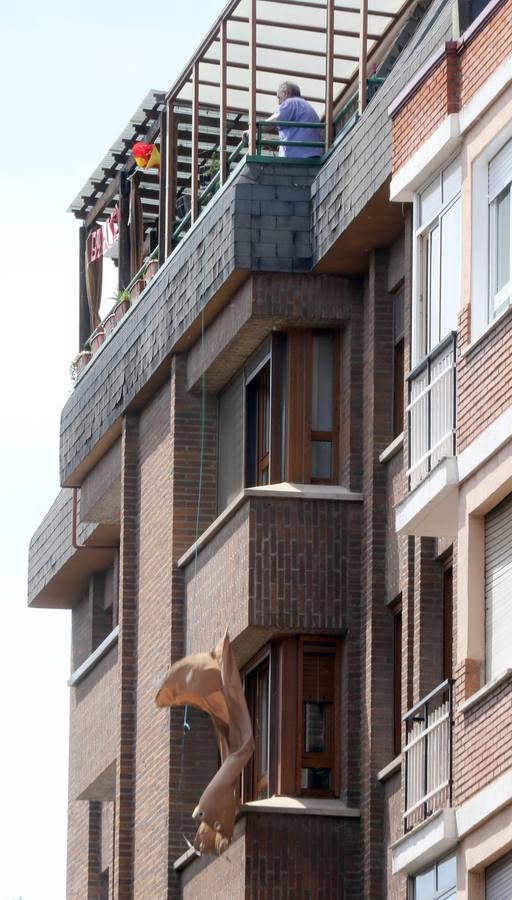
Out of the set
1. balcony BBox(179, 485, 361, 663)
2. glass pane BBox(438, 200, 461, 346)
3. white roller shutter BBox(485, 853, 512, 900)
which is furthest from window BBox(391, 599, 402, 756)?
white roller shutter BBox(485, 853, 512, 900)

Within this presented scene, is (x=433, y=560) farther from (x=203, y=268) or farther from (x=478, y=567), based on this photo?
(x=203, y=268)

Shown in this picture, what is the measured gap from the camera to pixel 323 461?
35594 mm

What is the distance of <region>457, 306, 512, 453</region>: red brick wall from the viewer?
2814 centimetres

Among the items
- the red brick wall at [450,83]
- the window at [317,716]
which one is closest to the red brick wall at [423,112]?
the red brick wall at [450,83]

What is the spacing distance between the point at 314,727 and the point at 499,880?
7092mm

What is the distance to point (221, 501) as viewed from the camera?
125 feet

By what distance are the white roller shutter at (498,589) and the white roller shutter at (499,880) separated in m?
1.67

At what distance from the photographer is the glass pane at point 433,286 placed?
3055 cm

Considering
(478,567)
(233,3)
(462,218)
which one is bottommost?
(478,567)

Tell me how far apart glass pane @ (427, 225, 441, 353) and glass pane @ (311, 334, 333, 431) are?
4931mm

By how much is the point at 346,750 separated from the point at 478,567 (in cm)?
569

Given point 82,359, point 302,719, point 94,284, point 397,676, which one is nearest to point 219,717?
point 302,719

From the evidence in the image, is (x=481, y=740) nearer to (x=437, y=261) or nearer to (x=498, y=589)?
(x=498, y=589)

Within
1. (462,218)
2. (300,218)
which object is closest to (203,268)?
(300,218)
